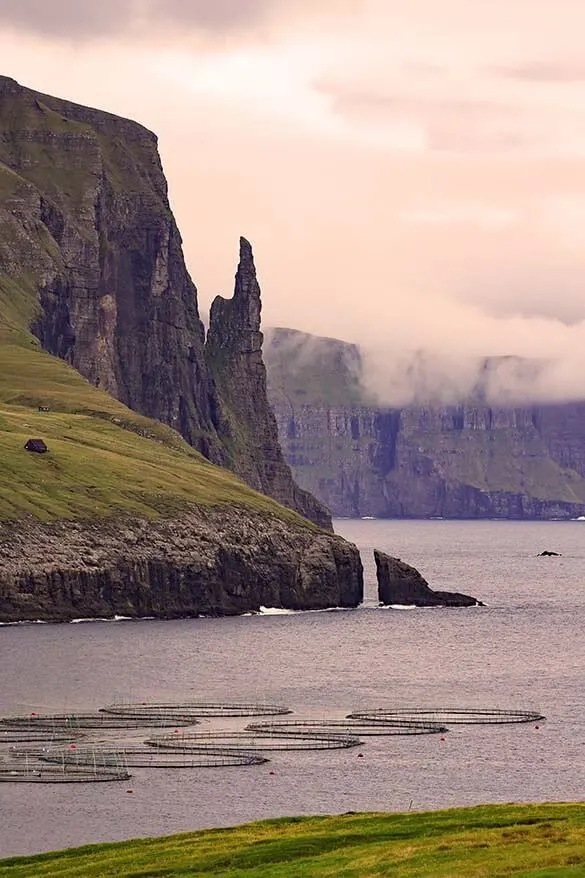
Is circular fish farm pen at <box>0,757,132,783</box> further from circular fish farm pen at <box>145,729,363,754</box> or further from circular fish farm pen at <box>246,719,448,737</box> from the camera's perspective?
circular fish farm pen at <box>246,719,448,737</box>

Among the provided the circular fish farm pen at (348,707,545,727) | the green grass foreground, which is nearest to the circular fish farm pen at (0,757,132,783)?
the green grass foreground

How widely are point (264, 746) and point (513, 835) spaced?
230 ft

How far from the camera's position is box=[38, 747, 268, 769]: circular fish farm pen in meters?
152

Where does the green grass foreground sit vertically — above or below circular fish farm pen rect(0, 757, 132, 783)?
above

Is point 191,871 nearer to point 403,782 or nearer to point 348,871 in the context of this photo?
point 348,871

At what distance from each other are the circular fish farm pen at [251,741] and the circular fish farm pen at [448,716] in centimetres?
1307

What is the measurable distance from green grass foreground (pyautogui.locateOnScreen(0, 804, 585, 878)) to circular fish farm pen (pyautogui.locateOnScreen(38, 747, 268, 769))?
37.5 metres

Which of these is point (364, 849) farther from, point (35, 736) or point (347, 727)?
point (347, 727)

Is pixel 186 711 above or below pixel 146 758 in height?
above

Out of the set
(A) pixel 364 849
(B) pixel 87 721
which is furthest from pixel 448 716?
(A) pixel 364 849

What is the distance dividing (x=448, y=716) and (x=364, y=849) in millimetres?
91125

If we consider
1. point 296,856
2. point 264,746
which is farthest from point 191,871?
point 264,746

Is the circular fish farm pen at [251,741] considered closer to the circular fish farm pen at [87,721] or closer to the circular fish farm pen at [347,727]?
the circular fish farm pen at [347,727]

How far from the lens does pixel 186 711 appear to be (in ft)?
610
